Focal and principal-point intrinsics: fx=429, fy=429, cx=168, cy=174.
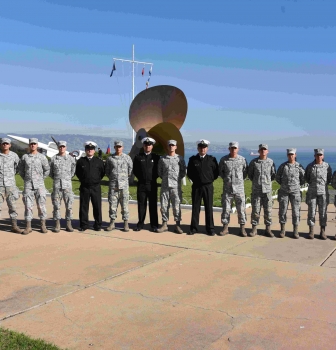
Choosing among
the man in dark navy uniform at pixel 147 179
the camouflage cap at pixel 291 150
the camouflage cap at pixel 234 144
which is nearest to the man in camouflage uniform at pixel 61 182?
the man in dark navy uniform at pixel 147 179

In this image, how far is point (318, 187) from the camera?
7.20 metres

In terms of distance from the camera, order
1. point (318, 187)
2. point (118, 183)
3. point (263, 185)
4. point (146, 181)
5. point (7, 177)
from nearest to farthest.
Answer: point (318, 187), point (263, 185), point (7, 177), point (118, 183), point (146, 181)

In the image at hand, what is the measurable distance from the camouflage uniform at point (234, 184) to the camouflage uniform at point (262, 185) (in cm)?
19

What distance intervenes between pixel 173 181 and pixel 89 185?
1.58 m

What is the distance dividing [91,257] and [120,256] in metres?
0.41

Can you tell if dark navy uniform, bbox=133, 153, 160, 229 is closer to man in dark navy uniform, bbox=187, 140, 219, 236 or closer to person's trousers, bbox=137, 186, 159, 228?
person's trousers, bbox=137, 186, 159, 228

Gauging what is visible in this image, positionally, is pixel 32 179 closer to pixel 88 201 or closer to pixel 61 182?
pixel 61 182

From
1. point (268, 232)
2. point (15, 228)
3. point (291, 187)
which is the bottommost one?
Answer: point (268, 232)

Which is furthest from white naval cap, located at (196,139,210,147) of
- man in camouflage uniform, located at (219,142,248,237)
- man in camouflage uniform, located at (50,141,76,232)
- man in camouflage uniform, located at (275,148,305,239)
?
man in camouflage uniform, located at (50,141,76,232)

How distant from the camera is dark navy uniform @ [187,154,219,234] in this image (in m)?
7.74

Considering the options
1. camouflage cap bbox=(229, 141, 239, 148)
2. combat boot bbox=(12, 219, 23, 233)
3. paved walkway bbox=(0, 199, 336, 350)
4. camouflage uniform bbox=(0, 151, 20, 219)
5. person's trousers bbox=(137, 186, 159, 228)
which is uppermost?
camouflage cap bbox=(229, 141, 239, 148)

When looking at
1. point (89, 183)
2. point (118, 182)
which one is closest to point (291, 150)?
point (118, 182)

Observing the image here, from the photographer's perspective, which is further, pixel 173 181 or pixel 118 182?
pixel 118 182

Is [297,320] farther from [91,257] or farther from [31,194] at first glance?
[31,194]
